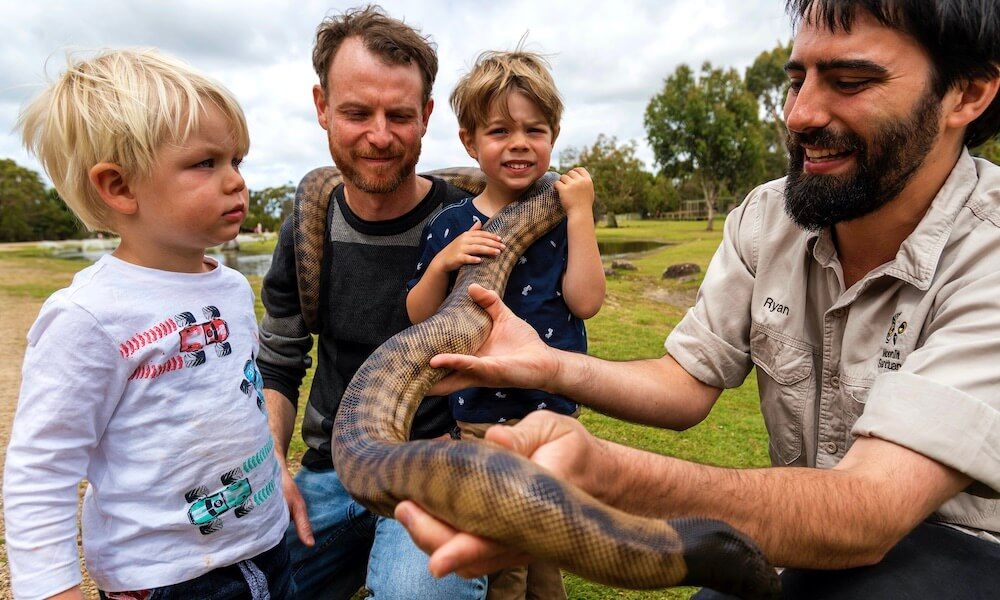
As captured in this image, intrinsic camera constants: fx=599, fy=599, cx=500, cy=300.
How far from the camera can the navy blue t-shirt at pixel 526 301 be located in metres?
3.84

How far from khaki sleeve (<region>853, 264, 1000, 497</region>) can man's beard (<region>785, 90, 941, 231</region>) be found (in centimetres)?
63

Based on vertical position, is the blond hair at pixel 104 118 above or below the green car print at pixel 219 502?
above

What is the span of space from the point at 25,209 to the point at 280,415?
7828cm

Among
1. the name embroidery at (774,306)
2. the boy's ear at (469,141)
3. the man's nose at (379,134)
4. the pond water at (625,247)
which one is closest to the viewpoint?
the name embroidery at (774,306)

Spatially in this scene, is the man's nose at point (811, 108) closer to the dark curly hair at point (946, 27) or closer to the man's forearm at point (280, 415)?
the dark curly hair at point (946, 27)

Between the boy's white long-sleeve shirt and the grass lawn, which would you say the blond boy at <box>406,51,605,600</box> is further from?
the grass lawn

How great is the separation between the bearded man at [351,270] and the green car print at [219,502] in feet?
3.39

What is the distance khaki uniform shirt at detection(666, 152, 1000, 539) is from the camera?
2.38 metres

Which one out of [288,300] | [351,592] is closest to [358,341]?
[288,300]

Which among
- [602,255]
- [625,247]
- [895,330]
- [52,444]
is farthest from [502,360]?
[625,247]

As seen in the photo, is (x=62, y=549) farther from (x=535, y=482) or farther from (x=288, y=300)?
(x=288, y=300)

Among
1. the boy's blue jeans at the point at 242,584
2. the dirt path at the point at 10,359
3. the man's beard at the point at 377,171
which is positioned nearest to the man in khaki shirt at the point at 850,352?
the man's beard at the point at 377,171

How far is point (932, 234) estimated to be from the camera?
2793 mm

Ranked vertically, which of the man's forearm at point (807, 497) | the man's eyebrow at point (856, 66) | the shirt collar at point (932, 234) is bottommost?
the man's forearm at point (807, 497)
